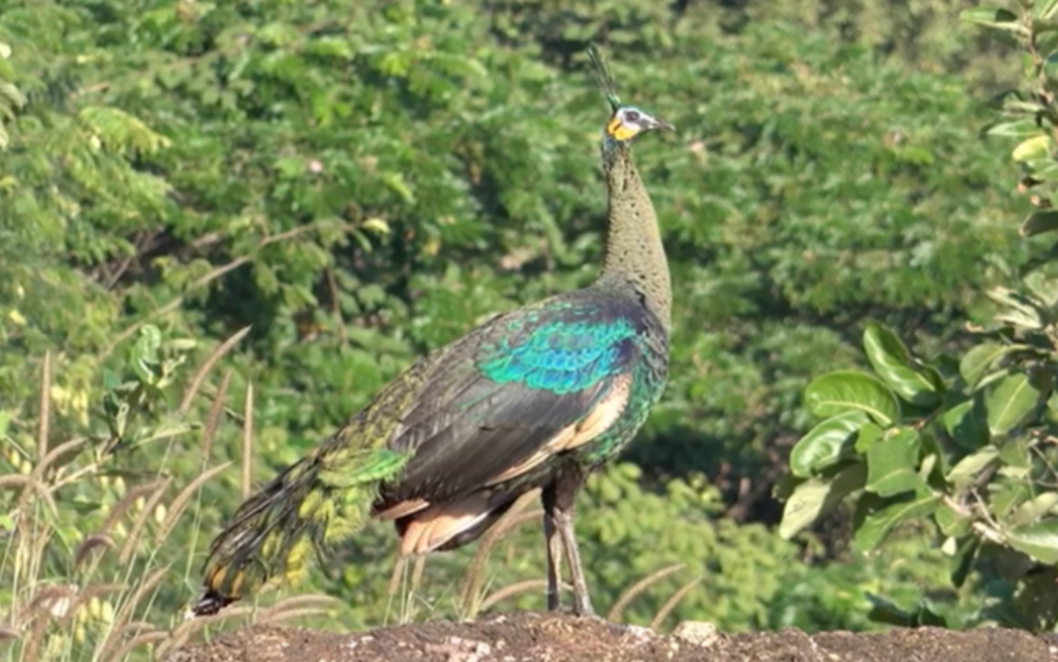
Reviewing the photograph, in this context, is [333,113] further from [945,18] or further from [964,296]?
[945,18]

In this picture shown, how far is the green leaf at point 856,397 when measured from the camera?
6.87 m

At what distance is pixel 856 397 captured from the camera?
22.6 ft

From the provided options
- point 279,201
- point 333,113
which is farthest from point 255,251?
point 333,113

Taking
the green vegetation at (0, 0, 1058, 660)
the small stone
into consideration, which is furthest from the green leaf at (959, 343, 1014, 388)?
the green vegetation at (0, 0, 1058, 660)

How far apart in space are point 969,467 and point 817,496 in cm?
43

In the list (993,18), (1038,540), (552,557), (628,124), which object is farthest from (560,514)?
(993,18)

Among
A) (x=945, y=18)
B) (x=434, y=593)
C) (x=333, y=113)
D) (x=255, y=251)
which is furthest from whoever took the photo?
(x=945, y=18)

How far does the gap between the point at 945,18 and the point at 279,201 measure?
13.4m

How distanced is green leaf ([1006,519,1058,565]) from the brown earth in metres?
1.68

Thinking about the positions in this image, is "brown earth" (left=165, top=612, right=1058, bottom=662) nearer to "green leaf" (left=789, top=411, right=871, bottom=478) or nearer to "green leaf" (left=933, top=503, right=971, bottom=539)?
"green leaf" (left=933, top=503, right=971, bottom=539)

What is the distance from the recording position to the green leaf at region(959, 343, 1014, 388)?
6.76 meters

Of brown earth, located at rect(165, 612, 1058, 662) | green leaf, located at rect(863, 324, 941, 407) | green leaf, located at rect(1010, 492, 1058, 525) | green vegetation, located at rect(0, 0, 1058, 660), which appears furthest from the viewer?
green vegetation, located at rect(0, 0, 1058, 660)

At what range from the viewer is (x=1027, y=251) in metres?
14.7

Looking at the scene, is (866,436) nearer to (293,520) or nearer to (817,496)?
(817,496)
